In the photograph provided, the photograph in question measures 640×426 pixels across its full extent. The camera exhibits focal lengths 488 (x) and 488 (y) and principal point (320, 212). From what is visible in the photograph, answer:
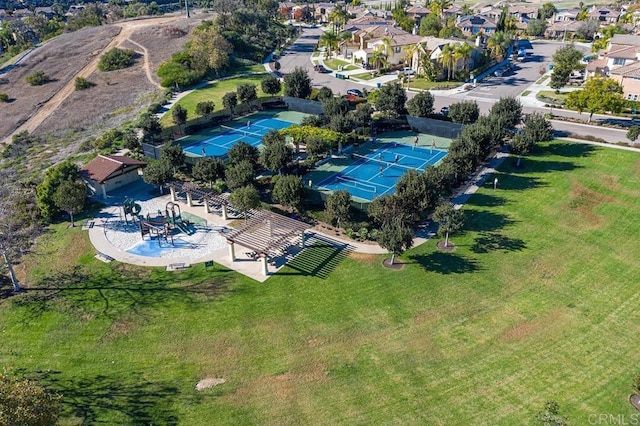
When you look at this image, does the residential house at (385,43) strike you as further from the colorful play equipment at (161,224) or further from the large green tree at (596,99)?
the colorful play equipment at (161,224)

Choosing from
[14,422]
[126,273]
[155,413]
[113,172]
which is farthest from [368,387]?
[113,172]

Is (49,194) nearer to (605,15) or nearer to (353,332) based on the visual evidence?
(353,332)

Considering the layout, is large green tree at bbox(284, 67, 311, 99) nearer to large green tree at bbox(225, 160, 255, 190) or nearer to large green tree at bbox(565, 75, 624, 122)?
large green tree at bbox(225, 160, 255, 190)

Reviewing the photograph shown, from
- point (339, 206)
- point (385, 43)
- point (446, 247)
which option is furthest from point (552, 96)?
point (339, 206)

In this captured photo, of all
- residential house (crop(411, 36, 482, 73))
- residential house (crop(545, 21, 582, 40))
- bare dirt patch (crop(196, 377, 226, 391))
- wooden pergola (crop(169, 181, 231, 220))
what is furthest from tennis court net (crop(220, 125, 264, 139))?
residential house (crop(545, 21, 582, 40))

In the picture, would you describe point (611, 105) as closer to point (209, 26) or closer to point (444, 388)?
point (444, 388)
